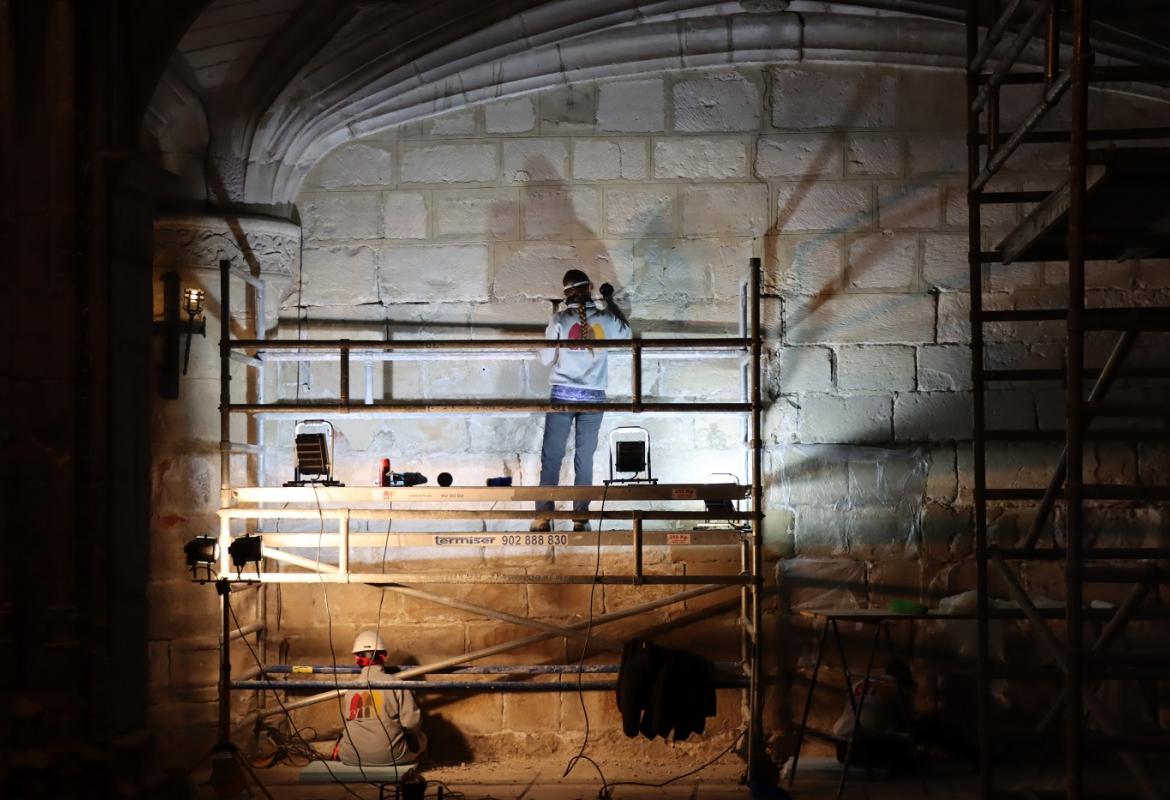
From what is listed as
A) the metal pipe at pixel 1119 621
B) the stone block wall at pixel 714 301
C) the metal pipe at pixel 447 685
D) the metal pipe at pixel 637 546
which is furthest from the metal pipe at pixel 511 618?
the metal pipe at pixel 1119 621

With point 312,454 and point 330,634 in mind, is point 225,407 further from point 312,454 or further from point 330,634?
point 330,634

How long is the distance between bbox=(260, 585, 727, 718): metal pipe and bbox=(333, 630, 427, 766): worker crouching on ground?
0.15m

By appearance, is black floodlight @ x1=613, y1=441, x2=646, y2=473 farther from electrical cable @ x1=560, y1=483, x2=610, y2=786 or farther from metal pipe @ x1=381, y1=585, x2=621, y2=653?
metal pipe @ x1=381, y1=585, x2=621, y2=653

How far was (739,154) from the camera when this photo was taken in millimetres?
8367

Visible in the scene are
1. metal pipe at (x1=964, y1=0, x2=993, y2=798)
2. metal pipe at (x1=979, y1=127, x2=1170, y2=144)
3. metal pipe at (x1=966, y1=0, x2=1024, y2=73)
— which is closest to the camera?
metal pipe at (x1=966, y1=0, x2=1024, y2=73)

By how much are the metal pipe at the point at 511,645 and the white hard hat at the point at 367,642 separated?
0.78 feet

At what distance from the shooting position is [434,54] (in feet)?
26.4

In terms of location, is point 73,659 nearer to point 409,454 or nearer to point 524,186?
point 409,454

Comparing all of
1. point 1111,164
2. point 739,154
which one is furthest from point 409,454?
point 1111,164

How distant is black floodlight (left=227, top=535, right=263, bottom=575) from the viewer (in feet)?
22.7

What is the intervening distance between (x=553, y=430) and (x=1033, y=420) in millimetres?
3276

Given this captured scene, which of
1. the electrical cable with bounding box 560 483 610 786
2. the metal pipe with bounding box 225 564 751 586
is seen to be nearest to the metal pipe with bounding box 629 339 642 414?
the electrical cable with bounding box 560 483 610 786

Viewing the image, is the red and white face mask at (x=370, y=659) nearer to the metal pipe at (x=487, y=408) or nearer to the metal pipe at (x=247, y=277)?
the metal pipe at (x=487, y=408)

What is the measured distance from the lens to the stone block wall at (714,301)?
822 cm
